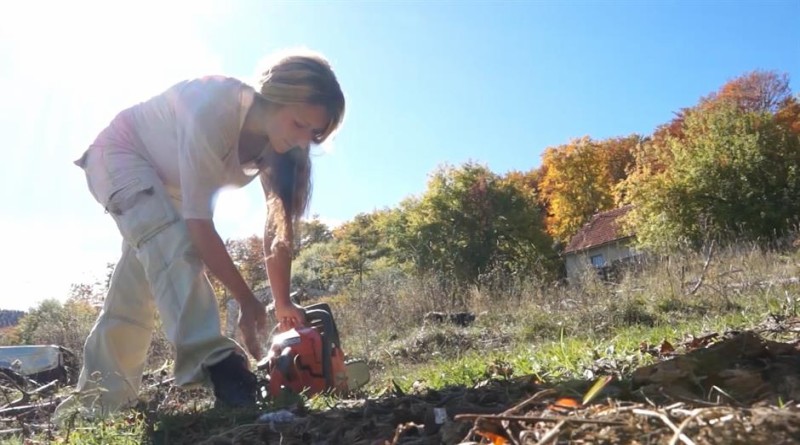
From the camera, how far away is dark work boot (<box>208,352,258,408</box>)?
2961mm

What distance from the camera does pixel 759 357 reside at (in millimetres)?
1994

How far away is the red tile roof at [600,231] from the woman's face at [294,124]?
4460 cm

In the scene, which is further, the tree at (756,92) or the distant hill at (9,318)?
the tree at (756,92)

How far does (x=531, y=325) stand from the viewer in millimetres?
8711

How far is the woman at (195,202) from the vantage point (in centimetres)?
312

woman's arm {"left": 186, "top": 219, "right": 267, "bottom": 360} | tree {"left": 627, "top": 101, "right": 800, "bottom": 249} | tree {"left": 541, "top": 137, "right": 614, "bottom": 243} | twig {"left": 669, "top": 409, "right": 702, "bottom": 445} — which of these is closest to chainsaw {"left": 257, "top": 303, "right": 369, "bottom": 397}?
woman's arm {"left": 186, "top": 219, "right": 267, "bottom": 360}

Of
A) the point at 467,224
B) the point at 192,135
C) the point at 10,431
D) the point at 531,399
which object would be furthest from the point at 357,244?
the point at 531,399

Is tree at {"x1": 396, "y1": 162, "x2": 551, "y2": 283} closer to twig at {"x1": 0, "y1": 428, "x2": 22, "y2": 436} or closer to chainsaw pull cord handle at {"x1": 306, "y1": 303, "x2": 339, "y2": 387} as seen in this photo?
chainsaw pull cord handle at {"x1": 306, "y1": 303, "x2": 339, "y2": 387}

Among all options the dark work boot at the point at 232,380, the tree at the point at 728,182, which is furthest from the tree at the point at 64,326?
the tree at the point at 728,182

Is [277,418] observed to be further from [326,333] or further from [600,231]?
[600,231]

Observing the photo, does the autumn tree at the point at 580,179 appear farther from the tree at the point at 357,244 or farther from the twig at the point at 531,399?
the twig at the point at 531,399

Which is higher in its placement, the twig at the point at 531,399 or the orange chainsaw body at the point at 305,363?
the orange chainsaw body at the point at 305,363

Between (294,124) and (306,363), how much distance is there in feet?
3.71

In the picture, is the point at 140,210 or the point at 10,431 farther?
the point at 140,210
